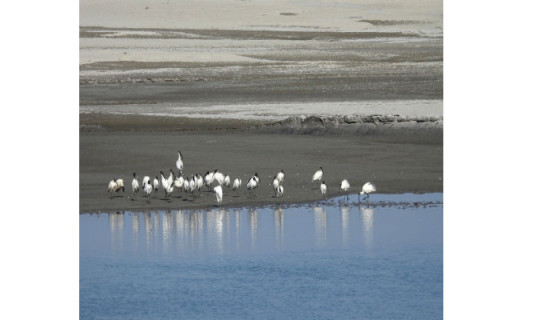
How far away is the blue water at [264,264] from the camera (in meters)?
6.95

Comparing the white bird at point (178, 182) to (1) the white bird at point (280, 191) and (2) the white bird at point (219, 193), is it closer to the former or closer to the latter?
(2) the white bird at point (219, 193)

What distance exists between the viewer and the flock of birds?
7.14m

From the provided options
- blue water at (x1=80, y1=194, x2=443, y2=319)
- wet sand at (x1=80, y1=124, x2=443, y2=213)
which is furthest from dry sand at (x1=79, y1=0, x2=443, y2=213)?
blue water at (x1=80, y1=194, x2=443, y2=319)

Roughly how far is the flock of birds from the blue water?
15 centimetres

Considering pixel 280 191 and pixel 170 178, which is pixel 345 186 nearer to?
pixel 280 191

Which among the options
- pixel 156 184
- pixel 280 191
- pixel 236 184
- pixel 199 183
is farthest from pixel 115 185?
pixel 280 191

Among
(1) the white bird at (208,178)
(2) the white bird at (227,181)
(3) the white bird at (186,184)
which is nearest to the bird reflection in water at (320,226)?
(2) the white bird at (227,181)

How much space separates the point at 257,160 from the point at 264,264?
2.09 feet

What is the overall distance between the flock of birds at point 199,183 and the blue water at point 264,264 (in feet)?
0.49

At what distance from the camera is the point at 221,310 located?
22.7 feet

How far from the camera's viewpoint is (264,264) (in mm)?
7082

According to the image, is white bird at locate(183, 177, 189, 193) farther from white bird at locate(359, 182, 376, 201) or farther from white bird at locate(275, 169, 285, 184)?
white bird at locate(359, 182, 376, 201)
